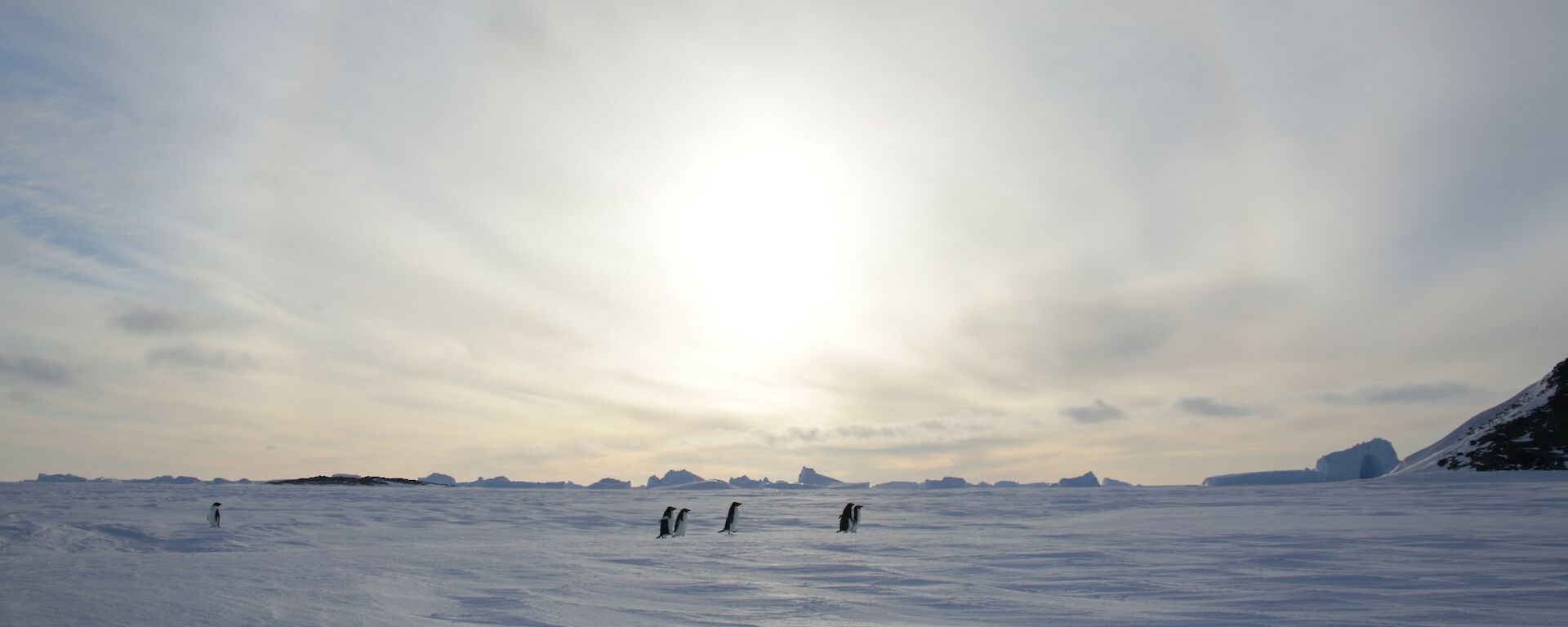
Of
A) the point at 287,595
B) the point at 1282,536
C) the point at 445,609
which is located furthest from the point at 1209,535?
the point at 287,595

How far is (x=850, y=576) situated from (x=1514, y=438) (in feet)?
250

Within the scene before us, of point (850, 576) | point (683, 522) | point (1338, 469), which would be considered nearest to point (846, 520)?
point (683, 522)

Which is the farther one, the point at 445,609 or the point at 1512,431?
the point at 1512,431

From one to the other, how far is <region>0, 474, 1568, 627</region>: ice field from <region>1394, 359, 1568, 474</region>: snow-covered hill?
5154 cm

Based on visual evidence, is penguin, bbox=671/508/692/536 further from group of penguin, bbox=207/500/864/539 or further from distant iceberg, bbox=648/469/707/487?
distant iceberg, bbox=648/469/707/487

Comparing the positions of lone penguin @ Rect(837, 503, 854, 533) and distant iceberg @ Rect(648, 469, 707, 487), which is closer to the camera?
lone penguin @ Rect(837, 503, 854, 533)

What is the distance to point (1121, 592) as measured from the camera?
7719 millimetres

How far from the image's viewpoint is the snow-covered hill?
185 ft

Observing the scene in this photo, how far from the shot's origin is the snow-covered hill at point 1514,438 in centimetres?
5631

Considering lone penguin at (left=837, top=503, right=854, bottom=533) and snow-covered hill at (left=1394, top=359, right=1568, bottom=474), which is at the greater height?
snow-covered hill at (left=1394, top=359, right=1568, bottom=474)

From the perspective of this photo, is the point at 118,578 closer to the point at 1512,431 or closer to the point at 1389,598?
the point at 1389,598

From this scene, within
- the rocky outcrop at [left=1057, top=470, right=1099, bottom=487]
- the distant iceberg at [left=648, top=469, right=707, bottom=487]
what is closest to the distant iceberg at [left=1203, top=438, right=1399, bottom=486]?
the rocky outcrop at [left=1057, top=470, right=1099, bottom=487]

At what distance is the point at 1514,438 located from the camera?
61812 millimetres

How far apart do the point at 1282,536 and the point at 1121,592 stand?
6536 millimetres
